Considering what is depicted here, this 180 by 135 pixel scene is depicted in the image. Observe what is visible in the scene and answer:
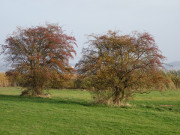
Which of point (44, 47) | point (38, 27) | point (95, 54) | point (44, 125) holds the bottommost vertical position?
point (44, 125)

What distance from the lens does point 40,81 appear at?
71.1 feet

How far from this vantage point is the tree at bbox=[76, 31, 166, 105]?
49.6ft

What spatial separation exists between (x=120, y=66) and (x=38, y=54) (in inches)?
368

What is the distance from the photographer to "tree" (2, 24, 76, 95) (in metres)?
21.2

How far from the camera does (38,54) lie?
21.4 metres

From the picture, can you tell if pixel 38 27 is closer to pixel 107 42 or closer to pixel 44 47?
pixel 44 47

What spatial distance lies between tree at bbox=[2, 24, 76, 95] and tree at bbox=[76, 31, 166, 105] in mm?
6173

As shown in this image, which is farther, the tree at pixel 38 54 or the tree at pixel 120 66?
the tree at pixel 38 54

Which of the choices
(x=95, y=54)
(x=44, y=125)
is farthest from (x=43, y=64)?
(x=44, y=125)

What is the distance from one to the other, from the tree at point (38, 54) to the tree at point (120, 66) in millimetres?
6173

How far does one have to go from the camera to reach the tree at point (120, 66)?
49.6 feet

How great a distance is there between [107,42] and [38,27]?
921cm

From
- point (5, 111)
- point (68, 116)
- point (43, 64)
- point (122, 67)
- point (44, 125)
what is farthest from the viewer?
point (43, 64)

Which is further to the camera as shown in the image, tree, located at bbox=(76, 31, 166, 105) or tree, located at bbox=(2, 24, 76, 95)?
tree, located at bbox=(2, 24, 76, 95)
